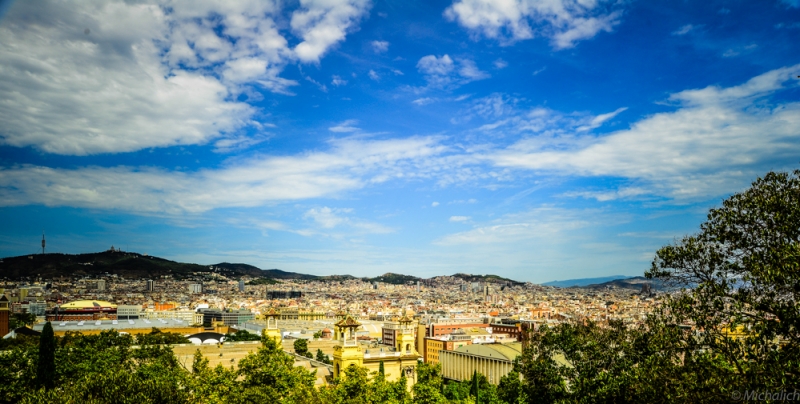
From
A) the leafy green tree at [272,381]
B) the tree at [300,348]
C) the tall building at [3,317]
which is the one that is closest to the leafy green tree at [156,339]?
the tree at [300,348]

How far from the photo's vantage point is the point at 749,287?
876 centimetres

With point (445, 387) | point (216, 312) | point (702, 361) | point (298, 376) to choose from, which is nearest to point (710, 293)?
point (702, 361)

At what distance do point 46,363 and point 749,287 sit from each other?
2487cm

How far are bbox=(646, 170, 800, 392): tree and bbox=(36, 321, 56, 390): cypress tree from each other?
22.9 m

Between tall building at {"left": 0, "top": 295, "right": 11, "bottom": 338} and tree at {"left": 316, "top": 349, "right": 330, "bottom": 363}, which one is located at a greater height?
tall building at {"left": 0, "top": 295, "right": 11, "bottom": 338}

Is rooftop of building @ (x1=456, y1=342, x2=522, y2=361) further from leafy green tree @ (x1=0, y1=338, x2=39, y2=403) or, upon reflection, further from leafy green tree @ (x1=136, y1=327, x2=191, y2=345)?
leafy green tree @ (x1=0, y1=338, x2=39, y2=403)

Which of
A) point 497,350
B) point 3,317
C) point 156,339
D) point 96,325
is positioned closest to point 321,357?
point 156,339

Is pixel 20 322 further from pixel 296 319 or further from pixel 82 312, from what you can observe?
pixel 296 319

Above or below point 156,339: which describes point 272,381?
above

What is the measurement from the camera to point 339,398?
17062mm

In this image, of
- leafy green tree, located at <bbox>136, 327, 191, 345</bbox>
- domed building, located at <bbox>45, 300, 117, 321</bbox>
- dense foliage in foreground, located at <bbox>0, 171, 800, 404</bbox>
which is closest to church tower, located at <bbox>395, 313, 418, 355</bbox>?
dense foliage in foreground, located at <bbox>0, 171, 800, 404</bbox>

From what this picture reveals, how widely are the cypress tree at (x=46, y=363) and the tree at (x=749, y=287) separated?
22.9 metres

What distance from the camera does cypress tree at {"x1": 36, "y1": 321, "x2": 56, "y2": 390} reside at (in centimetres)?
2061

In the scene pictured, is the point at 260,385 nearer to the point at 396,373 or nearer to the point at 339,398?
the point at 339,398
